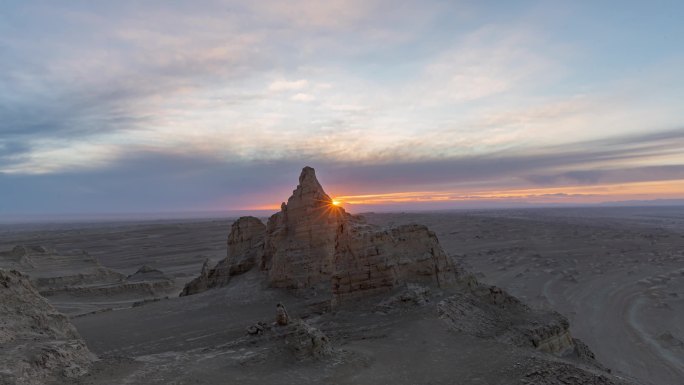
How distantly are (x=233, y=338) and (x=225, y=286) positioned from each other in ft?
29.5

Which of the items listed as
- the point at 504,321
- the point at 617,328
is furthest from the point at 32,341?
the point at 617,328

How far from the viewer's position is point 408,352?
12016 mm

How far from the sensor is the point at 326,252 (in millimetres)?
23078

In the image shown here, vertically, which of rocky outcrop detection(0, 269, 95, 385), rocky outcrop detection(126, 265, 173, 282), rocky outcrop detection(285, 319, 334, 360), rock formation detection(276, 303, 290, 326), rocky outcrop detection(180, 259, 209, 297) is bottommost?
rocky outcrop detection(126, 265, 173, 282)

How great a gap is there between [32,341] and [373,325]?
9.21 metres

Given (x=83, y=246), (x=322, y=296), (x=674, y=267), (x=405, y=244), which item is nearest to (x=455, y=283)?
(x=405, y=244)

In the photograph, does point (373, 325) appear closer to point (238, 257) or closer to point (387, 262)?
point (387, 262)

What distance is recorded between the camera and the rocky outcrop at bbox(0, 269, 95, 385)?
28.5ft

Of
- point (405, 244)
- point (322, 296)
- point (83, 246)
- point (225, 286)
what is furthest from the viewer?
point (83, 246)

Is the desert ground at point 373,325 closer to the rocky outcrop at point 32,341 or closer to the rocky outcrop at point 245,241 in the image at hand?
the rocky outcrop at point 32,341

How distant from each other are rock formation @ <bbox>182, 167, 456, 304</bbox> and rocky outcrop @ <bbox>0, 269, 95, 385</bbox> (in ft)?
29.0

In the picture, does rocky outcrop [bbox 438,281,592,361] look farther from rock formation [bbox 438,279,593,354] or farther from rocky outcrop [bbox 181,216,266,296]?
rocky outcrop [bbox 181,216,266,296]

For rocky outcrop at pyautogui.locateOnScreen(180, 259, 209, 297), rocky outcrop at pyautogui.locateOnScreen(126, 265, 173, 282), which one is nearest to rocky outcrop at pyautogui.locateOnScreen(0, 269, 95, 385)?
rocky outcrop at pyautogui.locateOnScreen(180, 259, 209, 297)

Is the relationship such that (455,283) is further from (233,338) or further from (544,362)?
(233,338)
